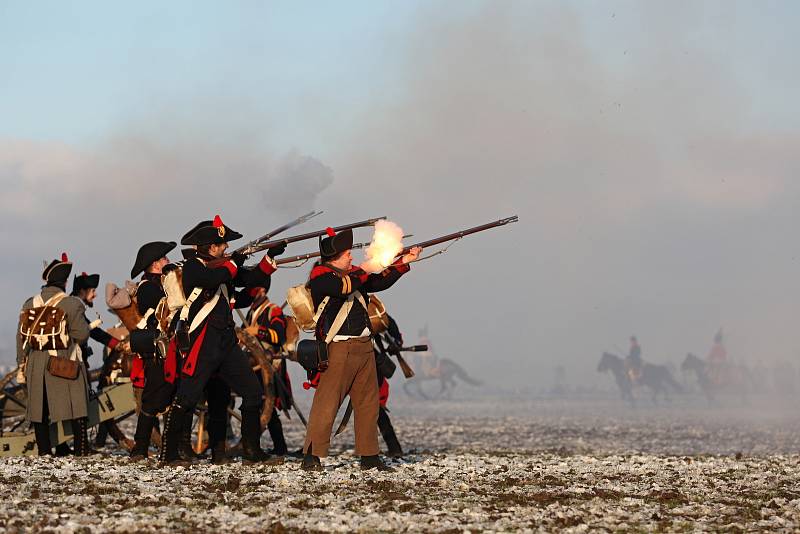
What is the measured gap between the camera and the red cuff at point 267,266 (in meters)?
9.88

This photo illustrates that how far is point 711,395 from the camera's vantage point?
52469 mm

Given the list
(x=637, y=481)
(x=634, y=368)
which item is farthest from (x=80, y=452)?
(x=634, y=368)

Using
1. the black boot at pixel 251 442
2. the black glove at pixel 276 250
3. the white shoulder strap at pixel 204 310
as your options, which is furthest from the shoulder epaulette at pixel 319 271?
the black boot at pixel 251 442

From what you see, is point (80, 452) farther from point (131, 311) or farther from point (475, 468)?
point (475, 468)

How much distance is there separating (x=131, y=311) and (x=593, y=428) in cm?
1899

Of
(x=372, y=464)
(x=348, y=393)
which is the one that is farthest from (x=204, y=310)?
(x=372, y=464)

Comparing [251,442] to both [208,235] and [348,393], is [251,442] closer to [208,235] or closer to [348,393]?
[348,393]

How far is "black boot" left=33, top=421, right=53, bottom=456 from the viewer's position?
11789 mm

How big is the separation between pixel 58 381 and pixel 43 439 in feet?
2.16

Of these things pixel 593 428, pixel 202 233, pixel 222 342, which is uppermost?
pixel 202 233

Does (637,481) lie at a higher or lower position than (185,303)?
lower

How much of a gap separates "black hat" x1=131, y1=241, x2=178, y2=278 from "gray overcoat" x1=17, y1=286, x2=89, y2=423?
0.90m

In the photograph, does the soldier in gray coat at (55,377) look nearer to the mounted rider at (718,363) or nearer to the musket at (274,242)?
the musket at (274,242)

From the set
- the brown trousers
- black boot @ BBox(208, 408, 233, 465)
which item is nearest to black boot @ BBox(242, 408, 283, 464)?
black boot @ BBox(208, 408, 233, 465)
